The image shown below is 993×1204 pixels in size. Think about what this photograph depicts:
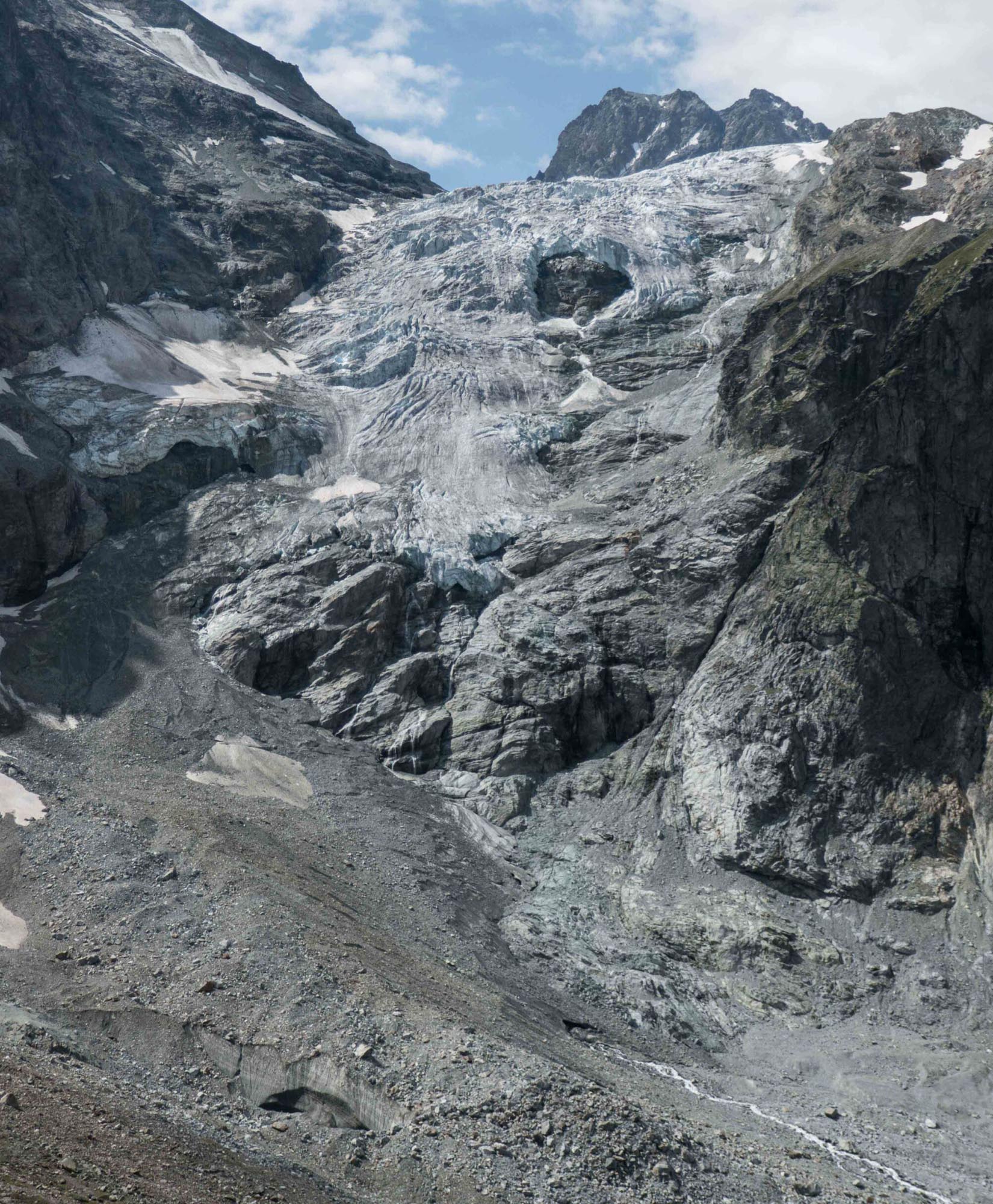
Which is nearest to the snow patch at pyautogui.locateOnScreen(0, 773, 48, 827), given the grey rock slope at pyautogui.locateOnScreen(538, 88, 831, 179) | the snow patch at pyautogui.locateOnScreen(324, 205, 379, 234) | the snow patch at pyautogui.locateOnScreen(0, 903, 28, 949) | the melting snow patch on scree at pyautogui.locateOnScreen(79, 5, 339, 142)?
the snow patch at pyautogui.locateOnScreen(0, 903, 28, 949)

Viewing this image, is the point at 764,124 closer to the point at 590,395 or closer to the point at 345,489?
the point at 590,395

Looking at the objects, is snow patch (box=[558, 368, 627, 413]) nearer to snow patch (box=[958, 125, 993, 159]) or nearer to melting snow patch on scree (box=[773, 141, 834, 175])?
snow patch (box=[958, 125, 993, 159])

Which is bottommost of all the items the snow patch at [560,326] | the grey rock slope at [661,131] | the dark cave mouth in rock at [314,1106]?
the dark cave mouth in rock at [314,1106]

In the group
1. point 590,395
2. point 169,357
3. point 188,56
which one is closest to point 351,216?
point 169,357

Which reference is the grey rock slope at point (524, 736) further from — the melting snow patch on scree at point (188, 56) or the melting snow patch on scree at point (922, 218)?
the melting snow patch on scree at point (188, 56)

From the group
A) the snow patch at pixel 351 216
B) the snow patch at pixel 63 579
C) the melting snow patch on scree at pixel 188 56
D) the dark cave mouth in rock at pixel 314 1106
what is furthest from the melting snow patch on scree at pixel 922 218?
the melting snow patch on scree at pixel 188 56
